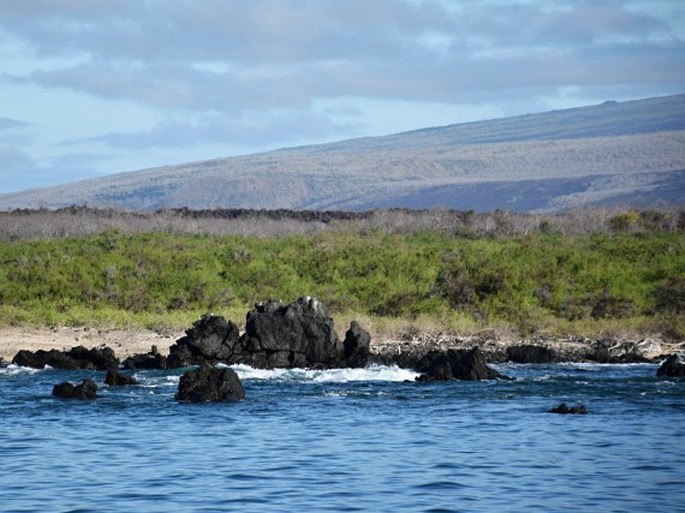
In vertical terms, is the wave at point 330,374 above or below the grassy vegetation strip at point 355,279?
below

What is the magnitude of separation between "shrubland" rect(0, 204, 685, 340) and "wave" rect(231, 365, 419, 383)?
28.1 ft

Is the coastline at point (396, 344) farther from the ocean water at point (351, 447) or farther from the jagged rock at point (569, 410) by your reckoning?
the jagged rock at point (569, 410)

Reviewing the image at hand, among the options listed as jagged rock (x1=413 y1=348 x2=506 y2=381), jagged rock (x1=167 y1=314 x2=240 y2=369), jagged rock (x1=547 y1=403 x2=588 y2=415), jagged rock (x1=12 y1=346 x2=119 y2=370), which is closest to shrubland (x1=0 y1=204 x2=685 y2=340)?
jagged rock (x1=12 y1=346 x2=119 y2=370)

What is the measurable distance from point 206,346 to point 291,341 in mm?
2683

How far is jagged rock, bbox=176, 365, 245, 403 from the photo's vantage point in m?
36.1

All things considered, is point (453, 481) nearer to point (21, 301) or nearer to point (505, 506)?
point (505, 506)

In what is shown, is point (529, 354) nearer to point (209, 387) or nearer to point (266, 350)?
point (266, 350)

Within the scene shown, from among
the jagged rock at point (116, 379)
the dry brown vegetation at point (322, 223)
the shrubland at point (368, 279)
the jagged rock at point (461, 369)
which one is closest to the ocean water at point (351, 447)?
the jagged rock at point (116, 379)

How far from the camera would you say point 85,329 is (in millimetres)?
53500

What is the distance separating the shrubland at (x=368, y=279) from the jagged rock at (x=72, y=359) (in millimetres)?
7858

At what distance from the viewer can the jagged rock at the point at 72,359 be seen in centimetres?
4516

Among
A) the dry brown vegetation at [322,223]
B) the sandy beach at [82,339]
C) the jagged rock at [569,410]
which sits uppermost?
the dry brown vegetation at [322,223]

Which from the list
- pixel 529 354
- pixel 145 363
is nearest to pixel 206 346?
pixel 145 363

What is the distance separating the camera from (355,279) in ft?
211
